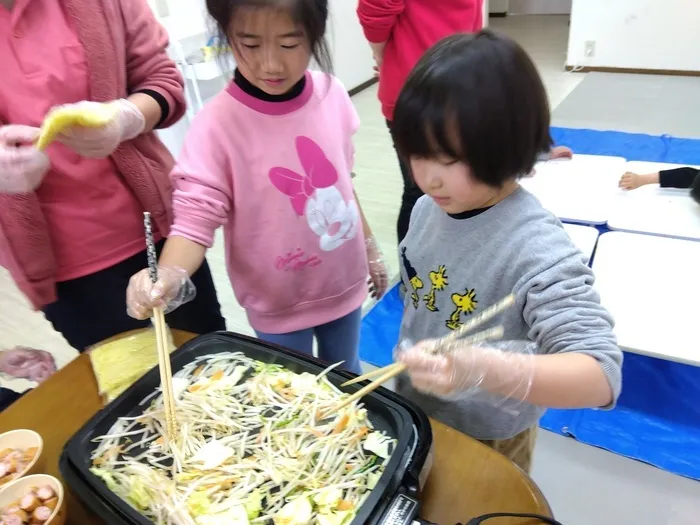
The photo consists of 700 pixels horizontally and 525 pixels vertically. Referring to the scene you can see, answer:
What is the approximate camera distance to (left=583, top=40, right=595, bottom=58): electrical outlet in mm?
4559

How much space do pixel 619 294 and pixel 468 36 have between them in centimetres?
120

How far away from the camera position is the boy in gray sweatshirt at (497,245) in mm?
682

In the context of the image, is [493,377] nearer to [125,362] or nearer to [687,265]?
[125,362]

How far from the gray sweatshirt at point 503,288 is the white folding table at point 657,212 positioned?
121 cm

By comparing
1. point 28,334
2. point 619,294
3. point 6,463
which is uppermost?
point 6,463

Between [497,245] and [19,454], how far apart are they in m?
0.80

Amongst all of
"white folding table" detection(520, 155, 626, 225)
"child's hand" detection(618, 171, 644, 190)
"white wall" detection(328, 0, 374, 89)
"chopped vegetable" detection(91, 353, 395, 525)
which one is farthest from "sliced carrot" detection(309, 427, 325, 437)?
"white wall" detection(328, 0, 374, 89)

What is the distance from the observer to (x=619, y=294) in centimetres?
167

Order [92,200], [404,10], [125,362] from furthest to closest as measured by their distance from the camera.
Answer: [404,10], [92,200], [125,362]

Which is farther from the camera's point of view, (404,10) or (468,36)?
(404,10)

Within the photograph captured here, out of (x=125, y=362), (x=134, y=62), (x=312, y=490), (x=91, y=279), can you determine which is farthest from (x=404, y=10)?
(x=312, y=490)

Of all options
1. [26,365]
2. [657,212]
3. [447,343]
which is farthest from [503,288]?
[657,212]

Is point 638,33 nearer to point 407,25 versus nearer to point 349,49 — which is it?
point 349,49

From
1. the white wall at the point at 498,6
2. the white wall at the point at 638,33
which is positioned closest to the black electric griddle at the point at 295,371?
the white wall at the point at 638,33
